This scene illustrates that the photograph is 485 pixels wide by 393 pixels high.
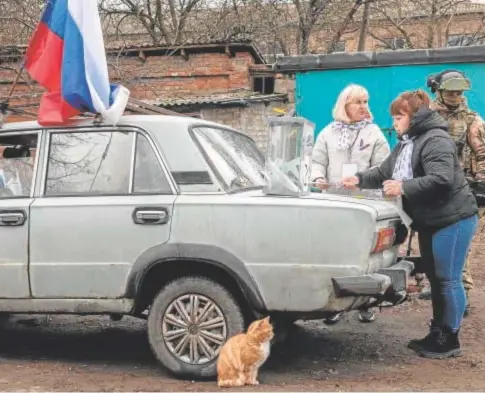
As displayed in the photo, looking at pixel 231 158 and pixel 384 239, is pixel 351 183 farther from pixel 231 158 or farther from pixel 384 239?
pixel 231 158

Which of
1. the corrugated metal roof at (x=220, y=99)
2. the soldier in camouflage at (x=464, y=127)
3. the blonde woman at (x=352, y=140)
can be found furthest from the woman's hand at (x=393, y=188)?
the corrugated metal roof at (x=220, y=99)

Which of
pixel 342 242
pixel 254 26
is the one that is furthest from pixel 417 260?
pixel 254 26

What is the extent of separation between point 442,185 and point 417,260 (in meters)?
0.77

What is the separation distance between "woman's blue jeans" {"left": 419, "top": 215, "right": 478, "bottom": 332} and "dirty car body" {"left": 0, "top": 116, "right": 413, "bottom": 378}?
0.34 m

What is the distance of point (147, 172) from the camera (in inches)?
191

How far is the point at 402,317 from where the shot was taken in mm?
6719

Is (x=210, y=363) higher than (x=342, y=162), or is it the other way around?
(x=342, y=162)

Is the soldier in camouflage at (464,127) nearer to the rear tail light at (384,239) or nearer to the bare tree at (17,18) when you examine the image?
the rear tail light at (384,239)

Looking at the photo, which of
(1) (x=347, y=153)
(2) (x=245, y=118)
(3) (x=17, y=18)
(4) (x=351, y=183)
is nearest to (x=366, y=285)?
(4) (x=351, y=183)

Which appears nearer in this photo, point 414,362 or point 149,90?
point 414,362

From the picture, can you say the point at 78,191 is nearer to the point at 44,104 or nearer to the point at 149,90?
the point at 44,104

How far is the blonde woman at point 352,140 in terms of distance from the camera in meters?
5.85

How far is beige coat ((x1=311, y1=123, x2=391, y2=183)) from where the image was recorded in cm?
589

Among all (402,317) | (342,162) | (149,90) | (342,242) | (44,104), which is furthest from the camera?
(149,90)
